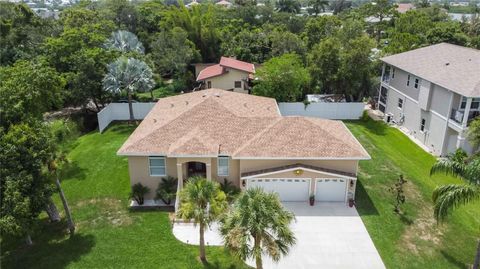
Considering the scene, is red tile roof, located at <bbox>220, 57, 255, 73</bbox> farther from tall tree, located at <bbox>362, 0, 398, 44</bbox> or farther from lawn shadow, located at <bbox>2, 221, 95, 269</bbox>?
tall tree, located at <bbox>362, 0, 398, 44</bbox>

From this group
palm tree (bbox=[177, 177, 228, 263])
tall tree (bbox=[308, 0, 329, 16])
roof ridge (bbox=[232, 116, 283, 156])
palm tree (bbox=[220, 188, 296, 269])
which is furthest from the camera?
tall tree (bbox=[308, 0, 329, 16])

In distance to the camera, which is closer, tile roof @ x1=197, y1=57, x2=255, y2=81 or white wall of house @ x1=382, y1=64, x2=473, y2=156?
white wall of house @ x1=382, y1=64, x2=473, y2=156

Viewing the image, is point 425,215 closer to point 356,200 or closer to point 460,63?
point 356,200

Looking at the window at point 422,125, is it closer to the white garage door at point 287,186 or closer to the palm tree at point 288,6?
the white garage door at point 287,186

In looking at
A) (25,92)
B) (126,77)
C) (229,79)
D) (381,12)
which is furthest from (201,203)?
(381,12)

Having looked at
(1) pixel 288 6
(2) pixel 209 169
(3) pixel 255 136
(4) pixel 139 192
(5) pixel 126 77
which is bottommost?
(4) pixel 139 192

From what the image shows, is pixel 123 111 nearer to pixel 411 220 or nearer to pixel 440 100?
pixel 411 220

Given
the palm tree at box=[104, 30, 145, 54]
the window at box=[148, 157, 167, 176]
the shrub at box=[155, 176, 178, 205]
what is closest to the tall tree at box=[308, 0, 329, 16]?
the palm tree at box=[104, 30, 145, 54]
